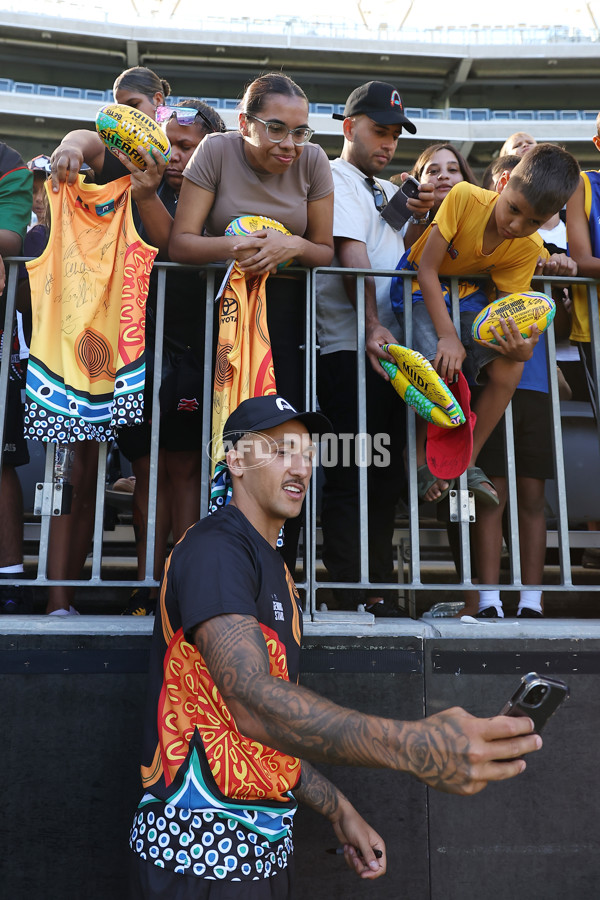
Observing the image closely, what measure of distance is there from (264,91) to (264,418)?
1.60 metres

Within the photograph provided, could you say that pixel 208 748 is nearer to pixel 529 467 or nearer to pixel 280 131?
pixel 529 467

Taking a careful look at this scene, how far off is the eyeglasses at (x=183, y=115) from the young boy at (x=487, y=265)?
1425mm

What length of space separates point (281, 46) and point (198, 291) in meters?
38.5

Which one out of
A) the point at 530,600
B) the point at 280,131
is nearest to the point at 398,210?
the point at 280,131

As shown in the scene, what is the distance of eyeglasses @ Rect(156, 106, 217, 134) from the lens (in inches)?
154

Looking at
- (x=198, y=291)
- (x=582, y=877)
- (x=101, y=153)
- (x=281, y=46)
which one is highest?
(x=281, y=46)

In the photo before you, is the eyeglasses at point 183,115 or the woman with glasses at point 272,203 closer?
the woman with glasses at point 272,203

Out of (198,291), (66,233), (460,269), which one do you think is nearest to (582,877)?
(460,269)

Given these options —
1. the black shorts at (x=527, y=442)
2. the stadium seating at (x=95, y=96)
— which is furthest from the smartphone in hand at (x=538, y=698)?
the stadium seating at (x=95, y=96)

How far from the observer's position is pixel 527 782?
2934 mm

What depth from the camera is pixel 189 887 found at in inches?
85.8

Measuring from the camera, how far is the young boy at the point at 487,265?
3326mm

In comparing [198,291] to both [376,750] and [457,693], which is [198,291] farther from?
[376,750]

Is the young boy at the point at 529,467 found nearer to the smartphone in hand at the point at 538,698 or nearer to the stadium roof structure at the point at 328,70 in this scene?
the smartphone in hand at the point at 538,698
